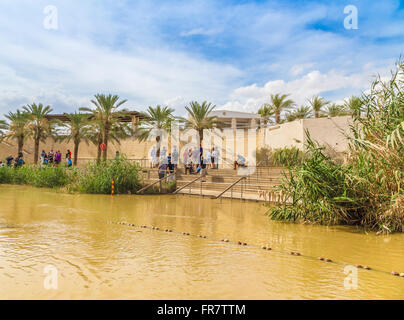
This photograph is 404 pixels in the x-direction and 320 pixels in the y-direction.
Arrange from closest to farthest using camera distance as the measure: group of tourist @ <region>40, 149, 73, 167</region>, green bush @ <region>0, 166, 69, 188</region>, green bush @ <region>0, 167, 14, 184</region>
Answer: green bush @ <region>0, 166, 69, 188</region> → group of tourist @ <region>40, 149, 73, 167</region> → green bush @ <region>0, 167, 14, 184</region>

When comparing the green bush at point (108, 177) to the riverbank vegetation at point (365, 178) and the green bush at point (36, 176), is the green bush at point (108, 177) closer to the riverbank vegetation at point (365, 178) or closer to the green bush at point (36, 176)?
the green bush at point (36, 176)

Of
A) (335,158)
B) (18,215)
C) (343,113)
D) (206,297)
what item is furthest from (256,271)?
(343,113)

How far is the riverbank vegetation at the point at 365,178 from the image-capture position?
709cm

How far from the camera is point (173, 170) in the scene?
786 inches

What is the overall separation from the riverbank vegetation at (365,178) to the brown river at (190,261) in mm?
430

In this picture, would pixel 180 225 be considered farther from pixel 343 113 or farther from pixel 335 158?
pixel 343 113

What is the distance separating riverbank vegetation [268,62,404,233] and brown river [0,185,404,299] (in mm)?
430

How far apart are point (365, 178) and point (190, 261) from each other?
4402mm

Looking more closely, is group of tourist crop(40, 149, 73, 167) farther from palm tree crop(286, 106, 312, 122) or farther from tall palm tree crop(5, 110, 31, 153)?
palm tree crop(286, 106, 312, 122)

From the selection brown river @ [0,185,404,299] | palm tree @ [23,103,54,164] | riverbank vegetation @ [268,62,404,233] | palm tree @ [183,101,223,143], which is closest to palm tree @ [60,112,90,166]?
palm tree @ [23,103,54,164]

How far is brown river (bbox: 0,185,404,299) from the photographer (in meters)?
3.70

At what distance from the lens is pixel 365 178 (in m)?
7.28

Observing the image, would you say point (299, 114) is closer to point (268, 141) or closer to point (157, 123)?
point (268, 141)

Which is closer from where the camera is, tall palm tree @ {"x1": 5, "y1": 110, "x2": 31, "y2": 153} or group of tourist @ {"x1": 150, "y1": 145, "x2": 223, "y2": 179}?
group of tourist @ {"x1": 150, "y1": 145, "x2": 223, "y2": 179}
